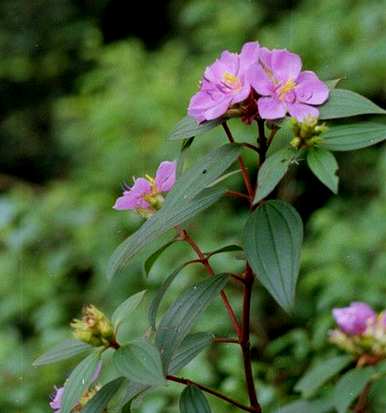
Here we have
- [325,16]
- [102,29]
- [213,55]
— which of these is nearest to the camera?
[325,16]

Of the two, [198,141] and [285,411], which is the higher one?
[285,411]

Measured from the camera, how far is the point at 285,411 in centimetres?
128

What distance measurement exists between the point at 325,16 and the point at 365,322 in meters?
2.58

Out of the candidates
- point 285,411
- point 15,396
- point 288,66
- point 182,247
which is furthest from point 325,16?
point 288,66

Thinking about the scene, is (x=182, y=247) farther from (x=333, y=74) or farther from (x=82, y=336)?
(x=82, y=336)

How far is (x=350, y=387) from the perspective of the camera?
1150 mm

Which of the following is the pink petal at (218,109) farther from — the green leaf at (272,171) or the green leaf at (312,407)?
the green leaf at (312,407)

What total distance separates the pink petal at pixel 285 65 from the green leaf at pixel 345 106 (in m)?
0.04

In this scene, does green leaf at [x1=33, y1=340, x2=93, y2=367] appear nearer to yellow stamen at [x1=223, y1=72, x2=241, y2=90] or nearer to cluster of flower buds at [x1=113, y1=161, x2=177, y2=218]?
cluster of flower buds at [x1=113, y1=161, x2=177, y2=218]

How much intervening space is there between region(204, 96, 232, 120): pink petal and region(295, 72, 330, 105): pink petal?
2.7 inches

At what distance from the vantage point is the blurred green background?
7.01ft

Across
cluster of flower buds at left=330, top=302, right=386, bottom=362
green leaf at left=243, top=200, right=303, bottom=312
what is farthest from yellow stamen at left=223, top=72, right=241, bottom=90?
cluster of flower buds at left=330, top=302, right=386, bottom=362

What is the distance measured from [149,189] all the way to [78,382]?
0.70ft

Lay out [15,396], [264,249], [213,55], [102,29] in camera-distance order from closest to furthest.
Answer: [264,249], [15,396], [213,55], [102,29]
